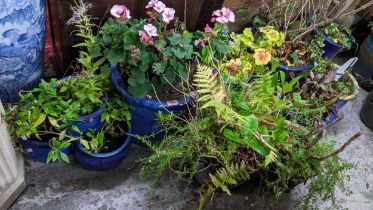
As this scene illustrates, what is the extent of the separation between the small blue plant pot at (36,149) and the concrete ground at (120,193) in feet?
0.24

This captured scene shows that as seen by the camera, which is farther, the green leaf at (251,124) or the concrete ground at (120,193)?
the concrete ground at (120,193)

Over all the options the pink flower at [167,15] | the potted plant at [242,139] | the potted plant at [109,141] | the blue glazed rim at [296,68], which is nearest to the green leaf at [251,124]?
the potted plant at [242,139]

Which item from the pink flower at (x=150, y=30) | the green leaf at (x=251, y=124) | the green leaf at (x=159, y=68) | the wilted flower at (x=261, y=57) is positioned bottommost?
the green leaf at (x=251, y=124)

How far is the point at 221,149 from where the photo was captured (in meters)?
1.78

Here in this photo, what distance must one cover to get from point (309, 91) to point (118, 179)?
1.41 m

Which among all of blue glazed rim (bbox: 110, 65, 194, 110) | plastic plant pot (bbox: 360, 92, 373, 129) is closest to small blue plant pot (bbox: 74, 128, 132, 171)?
blue glazed rim (bbox: 110, 65, 194, 110)

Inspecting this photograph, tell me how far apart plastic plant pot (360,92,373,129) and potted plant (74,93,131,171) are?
1.91 meters

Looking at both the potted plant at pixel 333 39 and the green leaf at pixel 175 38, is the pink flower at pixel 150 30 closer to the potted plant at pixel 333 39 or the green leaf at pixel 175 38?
the green leaf at pixel 175 38

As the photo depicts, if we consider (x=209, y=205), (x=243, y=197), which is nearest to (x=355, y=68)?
(x=243, y=197)

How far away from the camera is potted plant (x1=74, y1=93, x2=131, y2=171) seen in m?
1.98

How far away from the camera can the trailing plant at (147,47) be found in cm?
176

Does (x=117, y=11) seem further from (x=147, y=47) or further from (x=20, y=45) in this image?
(x=20, y=45)

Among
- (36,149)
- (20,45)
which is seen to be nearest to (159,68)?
(20,45)

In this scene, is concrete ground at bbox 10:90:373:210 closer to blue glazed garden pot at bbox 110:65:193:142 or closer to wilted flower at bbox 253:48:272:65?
blue glazed garden pot at bbox 110:65:193:142
